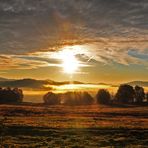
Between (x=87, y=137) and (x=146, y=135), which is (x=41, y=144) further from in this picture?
(x=146, y=135)

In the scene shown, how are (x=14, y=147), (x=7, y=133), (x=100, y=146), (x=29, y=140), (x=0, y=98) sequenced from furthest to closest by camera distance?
(x=0, y=98) < (x=7, y=133) < (x=29, y=140) < (x=100, y=146) < (x=14, y=147)

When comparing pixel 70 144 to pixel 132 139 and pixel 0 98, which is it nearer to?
pixel 132 139

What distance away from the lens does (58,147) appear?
38812 millimetres

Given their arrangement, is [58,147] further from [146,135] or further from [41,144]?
[146,135]

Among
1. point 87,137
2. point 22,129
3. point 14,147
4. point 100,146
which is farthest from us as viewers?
point 22,129

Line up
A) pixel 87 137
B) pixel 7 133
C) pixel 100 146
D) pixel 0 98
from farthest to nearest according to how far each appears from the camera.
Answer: pixel 0 98
pixel 7 133
pixel 87 137
pixel 100 146

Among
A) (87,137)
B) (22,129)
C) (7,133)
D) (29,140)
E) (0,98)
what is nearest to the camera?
(29,140)

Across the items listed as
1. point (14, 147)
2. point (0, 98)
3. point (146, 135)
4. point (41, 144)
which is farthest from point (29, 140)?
point (0, 98)

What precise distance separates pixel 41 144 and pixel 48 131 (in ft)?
43.5

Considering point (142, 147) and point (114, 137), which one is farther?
point (114, 137)

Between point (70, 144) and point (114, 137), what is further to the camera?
point (114, 137)

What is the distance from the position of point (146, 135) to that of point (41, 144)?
1765cm

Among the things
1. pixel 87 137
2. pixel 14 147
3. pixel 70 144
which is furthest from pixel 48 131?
pixel 14 147

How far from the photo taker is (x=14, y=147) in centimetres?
3750
